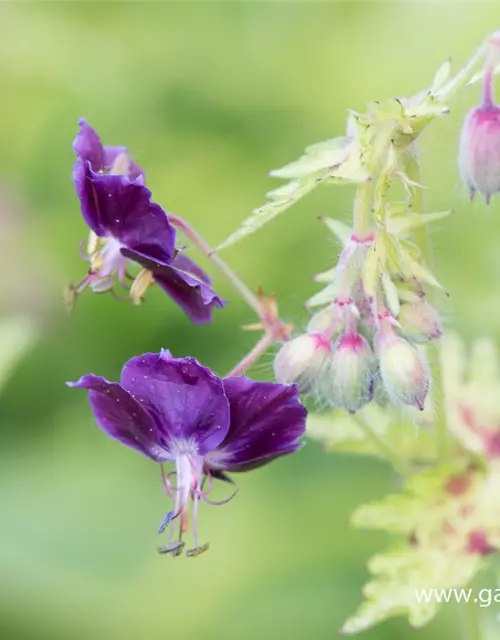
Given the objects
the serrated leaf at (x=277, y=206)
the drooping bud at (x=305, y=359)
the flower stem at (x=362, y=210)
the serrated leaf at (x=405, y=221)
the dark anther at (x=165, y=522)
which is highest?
the serrated leaf at (x=405, y=221)

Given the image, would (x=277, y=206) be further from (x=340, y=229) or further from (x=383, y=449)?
(x=383, y=449)

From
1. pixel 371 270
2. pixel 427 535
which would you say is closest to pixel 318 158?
pixel 371 270

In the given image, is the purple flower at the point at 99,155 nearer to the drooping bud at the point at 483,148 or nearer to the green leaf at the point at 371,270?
the green leaf at the point at 371,270

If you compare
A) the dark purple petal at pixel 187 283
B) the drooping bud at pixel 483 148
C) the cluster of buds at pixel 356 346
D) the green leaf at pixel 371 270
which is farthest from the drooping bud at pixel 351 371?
the drooping bud at pixel 483 148

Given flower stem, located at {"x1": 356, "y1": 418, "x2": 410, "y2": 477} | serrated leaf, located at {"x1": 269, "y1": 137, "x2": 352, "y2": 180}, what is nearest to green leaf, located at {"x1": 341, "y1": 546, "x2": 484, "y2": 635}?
flower stem, located at {"x1": 356, "y1": 418, "x2": 410, "y2": 477}

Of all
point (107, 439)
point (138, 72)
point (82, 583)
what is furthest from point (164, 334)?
point (138, 72)

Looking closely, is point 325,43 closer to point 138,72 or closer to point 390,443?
point 138,72

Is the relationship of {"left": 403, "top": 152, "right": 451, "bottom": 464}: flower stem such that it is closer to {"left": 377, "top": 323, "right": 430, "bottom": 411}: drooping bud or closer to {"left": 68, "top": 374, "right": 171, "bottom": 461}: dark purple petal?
{"left": 377, "top": 323, "right": 430, "bottom": 411}: drooping bud
